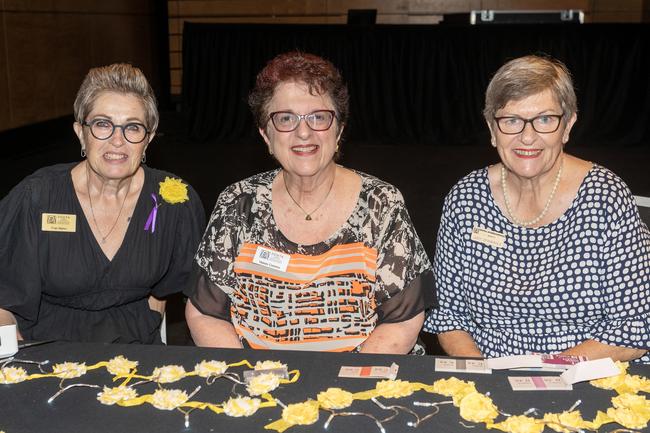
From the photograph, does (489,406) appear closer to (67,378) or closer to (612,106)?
(67,378)

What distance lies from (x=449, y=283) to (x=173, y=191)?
39.1 inches

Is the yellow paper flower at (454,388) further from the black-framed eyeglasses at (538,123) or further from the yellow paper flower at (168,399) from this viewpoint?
the black-framed eyeglasses at (538,123)

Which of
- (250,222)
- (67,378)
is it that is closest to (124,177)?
(250,222)

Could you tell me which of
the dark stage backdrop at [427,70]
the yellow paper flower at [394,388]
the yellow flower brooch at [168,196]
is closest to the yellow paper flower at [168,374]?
the yellow paper flower at [394,388]

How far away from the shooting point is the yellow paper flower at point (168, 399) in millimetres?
1412

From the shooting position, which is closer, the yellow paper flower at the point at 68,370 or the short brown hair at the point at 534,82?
the yellow paper flower at the point at 68,370

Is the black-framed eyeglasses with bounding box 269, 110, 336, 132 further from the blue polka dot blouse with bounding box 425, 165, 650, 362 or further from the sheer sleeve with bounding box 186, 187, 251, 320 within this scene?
the blue polka dot blouse with bounding box 425, 165, 650, 362

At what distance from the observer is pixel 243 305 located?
Result: 2266 millimetres

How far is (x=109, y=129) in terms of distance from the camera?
237 centimetres

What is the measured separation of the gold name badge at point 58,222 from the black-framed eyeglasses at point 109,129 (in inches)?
11.2

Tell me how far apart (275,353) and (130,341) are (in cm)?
99

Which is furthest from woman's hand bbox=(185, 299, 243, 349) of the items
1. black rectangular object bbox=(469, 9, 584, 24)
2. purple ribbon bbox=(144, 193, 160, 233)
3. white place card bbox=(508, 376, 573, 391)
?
black rectangular object bbox=(469, 9, 584, 24)

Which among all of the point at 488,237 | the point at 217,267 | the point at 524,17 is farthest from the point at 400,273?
the point at 524,17

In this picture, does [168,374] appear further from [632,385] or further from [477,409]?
[632,385]
